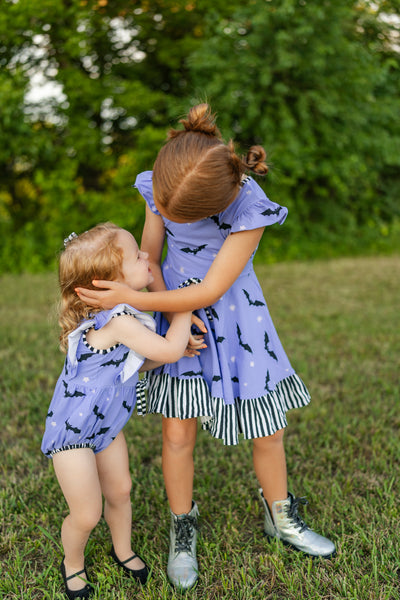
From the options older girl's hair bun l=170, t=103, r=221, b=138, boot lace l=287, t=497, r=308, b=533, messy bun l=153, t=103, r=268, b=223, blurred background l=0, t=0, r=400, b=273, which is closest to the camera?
messy bun l=153, t=103, r=268, b=223

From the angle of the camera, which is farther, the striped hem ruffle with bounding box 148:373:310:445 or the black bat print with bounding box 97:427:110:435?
the striped hem ruffle with bounding box 148:373:310:445

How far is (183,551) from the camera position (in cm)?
197

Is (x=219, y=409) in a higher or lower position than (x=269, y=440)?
higher

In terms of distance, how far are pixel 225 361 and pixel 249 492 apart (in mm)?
834

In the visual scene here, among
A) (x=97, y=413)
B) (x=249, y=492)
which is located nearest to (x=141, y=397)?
(x=97, y=413)

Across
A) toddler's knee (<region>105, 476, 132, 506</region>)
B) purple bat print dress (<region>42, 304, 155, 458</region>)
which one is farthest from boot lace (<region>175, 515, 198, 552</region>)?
purple bat print dress (<region>42, 304, 155, 458</region>)

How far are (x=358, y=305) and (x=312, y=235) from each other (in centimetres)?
399

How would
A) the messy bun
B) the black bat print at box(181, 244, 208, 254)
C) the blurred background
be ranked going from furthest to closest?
the blurred background, the black bat print at box(181, 244, 208, 254), the messy bun

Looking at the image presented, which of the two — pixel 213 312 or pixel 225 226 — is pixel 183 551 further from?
pixel 225 226

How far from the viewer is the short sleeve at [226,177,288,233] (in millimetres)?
1791

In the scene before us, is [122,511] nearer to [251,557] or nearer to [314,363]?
[251,557]

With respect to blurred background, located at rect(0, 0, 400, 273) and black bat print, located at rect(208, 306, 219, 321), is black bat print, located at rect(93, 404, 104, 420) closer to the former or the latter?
black bat print, located at rect(208, 306, 219, 321)

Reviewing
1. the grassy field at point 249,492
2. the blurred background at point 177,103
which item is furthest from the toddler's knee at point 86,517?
the blurred background at point 177,103

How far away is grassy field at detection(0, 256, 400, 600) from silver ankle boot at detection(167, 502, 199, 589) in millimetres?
40
